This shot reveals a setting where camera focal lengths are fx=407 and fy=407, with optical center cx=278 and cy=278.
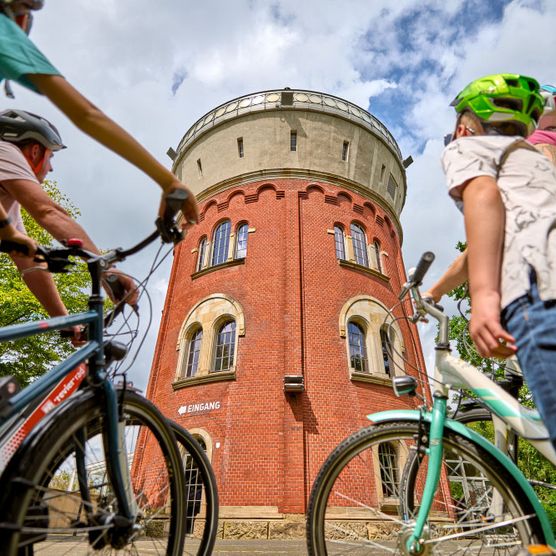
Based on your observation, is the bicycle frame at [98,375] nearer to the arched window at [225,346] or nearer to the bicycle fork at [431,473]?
the bicycle fork at [431,473]

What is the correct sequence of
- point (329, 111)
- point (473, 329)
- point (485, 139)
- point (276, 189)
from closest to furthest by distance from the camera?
point (473, 329)
point (485, 139)
point (276, 189)
point (329, 111)

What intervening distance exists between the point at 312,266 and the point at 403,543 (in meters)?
12.4

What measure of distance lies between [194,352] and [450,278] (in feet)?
41.2

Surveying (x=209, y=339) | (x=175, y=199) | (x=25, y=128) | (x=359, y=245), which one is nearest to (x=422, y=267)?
(x=175, y=199)

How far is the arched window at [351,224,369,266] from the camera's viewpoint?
50.3ft

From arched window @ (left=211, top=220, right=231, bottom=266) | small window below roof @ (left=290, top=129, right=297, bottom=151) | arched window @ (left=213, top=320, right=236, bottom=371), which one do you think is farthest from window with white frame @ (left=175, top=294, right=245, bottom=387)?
small window below roof @ (left=290, top=129, right=297, bottom=151)

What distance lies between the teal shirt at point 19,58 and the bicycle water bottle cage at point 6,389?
3.40ft

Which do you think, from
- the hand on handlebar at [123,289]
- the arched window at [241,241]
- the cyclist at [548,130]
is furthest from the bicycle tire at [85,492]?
the arched window at [241,241]

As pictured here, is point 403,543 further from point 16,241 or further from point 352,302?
point 352,302

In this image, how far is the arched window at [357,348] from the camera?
42.1 ft

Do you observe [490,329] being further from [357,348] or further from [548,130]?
[357,348]

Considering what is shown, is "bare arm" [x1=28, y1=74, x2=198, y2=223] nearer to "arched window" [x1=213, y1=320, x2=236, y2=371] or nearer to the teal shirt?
the teal shirt

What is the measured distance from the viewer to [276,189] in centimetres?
1561

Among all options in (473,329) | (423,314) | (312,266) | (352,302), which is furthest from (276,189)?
(473,329)
